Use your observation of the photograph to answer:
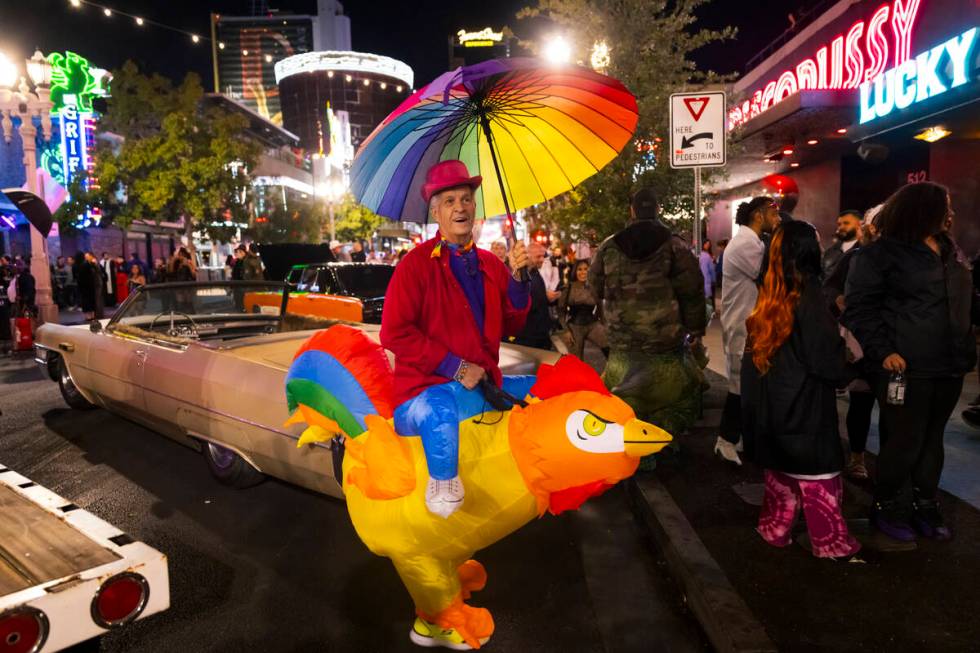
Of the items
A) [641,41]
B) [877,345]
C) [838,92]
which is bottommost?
[877,345]

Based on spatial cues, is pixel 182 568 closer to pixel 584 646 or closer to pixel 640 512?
pixel 584 646

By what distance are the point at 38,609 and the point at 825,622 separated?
2.96 metres

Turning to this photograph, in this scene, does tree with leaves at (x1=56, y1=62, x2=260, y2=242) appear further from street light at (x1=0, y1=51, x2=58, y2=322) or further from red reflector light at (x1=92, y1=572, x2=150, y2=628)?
red reflector light at (x1=92, y1=572, x2=150, y2=628)

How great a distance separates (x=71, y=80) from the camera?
2730 cm

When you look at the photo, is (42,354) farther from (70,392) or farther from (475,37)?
(475,37)

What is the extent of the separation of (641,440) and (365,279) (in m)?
9.44

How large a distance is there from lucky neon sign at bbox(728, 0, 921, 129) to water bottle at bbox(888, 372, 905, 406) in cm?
968

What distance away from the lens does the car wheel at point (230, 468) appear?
4.83 metres

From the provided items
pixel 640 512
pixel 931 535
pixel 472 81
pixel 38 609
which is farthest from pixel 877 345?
pixel 38 609

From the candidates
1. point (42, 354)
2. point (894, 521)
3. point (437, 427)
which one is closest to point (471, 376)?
point (437, 427)

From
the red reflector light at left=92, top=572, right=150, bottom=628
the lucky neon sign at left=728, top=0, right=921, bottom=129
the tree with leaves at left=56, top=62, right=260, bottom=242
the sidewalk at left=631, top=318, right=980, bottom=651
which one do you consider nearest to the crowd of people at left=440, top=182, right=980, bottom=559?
the sidewalk at left=631, top=318, right=980, bottom=651

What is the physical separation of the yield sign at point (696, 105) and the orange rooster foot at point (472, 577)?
4.50 metres

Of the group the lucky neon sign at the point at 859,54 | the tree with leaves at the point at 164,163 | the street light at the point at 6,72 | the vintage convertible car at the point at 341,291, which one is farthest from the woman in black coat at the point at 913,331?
the tree with leaves at the point at 164,163

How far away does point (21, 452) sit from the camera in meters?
6.05
